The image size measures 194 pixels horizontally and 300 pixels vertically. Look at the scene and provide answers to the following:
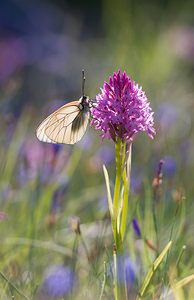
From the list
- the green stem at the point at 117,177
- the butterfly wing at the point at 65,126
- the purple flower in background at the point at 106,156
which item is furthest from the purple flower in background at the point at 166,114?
the green stem at the point at 117,177

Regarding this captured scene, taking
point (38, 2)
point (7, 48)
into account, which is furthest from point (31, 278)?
point (38, 2)

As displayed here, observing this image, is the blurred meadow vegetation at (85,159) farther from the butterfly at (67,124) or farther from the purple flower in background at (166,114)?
the butterfly at (67,124)

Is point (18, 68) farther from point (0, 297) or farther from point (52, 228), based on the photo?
point (0, 297)

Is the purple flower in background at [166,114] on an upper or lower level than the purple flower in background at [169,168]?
upper

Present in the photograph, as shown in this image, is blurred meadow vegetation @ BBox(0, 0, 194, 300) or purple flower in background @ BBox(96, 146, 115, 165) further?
purple flower in background @ BBox(96, 146, 115, 165)

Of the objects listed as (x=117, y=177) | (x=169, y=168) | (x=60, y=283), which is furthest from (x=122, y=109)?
(x=169, y=168)

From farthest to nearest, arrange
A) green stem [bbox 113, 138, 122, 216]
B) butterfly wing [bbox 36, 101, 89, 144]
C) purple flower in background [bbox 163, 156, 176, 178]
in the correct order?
purple flower in background [bbox 163, 156, 176, 178] < butterfly wing [bbox 36, 101, 89, 144] < green stem [bbox 113, 138, 122, 216]

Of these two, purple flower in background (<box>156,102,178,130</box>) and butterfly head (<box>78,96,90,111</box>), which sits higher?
purple flower in background (<box>156,102,178,130</box>)

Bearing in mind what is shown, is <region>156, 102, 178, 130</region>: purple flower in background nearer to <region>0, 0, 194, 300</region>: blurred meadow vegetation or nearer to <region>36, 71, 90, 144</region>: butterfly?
<region>0, 0, 194, 300</region>: blurred meadow vegetation

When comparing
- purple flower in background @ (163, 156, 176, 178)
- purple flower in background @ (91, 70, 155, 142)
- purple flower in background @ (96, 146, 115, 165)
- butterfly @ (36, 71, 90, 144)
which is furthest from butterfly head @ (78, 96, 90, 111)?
purple flower in background @ (96, 146, 115, 165)
